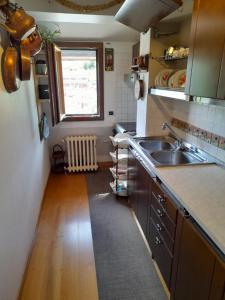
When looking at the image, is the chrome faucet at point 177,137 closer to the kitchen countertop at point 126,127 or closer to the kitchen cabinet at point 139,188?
the kitchen cabinet at point 139,188

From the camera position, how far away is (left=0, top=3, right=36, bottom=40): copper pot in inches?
57.5

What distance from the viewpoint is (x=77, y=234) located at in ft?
7.70

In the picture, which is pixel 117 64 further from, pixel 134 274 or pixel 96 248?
pixel 134 274

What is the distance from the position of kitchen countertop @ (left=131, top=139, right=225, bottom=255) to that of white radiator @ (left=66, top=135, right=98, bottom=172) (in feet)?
6.55

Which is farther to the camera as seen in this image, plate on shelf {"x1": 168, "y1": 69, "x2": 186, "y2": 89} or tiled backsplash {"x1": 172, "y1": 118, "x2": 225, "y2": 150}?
plate on shelf {"x1": 168, "y1": 69, "x2": 186, "y2": 89}

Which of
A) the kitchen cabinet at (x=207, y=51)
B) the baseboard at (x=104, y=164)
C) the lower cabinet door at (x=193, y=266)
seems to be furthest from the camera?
the baseboard at (x=104, y=164)

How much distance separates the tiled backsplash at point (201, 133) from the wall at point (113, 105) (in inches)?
58.6

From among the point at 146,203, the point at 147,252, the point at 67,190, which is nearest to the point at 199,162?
the point at 146,203

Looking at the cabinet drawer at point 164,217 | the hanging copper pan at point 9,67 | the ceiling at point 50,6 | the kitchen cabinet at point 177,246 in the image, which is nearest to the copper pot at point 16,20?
the hanging copper pan at point 9,67

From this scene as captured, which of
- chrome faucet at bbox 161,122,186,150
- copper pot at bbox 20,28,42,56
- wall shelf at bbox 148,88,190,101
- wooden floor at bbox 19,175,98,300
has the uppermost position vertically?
copper pot at bbox 20,28,42,56

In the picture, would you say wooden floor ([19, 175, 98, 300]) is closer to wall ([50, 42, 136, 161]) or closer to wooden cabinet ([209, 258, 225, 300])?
wooden cabinet ([209, 258, 225, 300])

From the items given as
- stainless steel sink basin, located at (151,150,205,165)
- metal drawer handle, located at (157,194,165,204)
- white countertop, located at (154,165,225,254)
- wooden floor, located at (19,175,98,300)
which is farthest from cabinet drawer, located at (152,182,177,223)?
wooden floor, located at (19,175,98,300)

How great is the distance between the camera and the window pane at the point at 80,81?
375cm

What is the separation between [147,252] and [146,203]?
471mm
